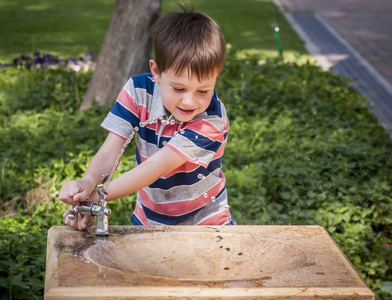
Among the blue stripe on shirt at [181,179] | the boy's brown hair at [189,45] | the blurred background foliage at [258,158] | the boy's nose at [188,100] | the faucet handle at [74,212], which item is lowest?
the blurred background foliage at [258,158]

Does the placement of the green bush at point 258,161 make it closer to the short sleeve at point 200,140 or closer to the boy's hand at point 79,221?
the boy's hand at point 79,221

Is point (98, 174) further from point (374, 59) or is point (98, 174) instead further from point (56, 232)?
point (374, 59)

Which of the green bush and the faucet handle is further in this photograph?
the green bush

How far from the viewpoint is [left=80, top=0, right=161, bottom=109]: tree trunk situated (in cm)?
620

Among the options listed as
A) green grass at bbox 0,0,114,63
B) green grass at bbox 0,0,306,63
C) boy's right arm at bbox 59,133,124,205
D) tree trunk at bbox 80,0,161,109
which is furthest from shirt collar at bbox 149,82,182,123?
green grass at bbox 0,0,306,63

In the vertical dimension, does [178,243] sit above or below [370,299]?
below

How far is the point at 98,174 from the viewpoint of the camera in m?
2.57

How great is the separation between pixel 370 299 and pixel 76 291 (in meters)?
0.77

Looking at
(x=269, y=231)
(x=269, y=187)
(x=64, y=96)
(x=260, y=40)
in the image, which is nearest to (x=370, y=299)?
(x=269, y=231)

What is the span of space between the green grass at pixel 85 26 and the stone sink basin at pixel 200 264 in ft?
21.4

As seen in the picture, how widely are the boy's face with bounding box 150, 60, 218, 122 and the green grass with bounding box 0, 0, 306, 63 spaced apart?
634 centimetres

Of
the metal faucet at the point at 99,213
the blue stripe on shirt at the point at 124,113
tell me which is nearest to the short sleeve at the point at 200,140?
the blue stripe on shirt at the point at 124,113

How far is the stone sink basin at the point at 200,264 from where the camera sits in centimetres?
182

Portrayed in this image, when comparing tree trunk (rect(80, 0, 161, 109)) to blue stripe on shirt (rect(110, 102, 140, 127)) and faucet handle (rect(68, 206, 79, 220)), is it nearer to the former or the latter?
blue stripe on shirt (rect(110, 102, 140, 127))
